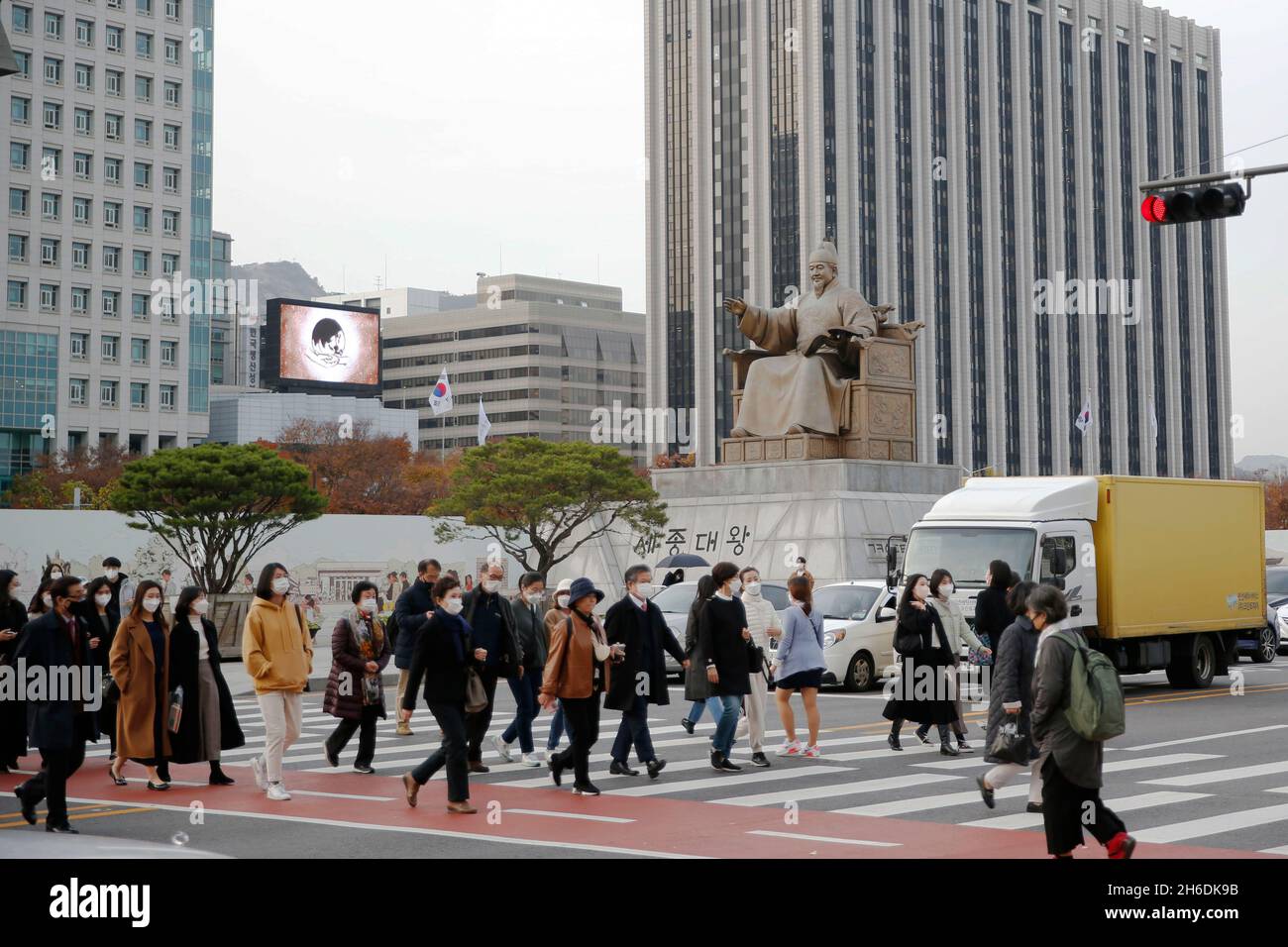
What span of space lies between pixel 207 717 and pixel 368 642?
5.37ft

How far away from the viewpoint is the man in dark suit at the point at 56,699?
35.1 feet

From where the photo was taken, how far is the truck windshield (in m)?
21.2

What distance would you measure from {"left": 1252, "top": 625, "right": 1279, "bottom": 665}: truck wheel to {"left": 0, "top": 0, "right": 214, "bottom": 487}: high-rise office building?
8270 centimetres

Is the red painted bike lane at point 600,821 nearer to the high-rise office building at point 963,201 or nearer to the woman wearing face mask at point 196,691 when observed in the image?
the woman wearing face mask at point 196,691

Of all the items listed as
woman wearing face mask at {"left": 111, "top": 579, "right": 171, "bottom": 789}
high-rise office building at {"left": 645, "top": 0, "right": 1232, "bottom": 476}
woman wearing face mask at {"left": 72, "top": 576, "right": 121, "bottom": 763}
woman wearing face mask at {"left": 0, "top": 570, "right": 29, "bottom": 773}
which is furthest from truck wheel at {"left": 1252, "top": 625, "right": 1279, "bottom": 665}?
high-rise office building at {"left": 645, "top": 0, "right": 1232, "bottom": 476}

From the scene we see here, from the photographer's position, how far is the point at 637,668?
1353 cm

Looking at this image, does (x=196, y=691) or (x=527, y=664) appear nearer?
(x=196, y=691)

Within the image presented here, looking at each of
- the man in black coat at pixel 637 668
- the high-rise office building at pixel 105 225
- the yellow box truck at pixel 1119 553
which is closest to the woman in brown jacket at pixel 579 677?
the man in black coat at pixel 637 668

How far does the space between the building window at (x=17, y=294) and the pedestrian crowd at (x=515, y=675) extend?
8960 cm

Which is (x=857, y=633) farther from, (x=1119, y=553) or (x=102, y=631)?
(x=102, y=631)

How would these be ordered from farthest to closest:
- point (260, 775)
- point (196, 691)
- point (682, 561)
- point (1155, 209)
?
point (682, 561)
point (1155, 209)
point (196, 691)
point (260, 775)

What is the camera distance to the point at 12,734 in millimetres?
13883
